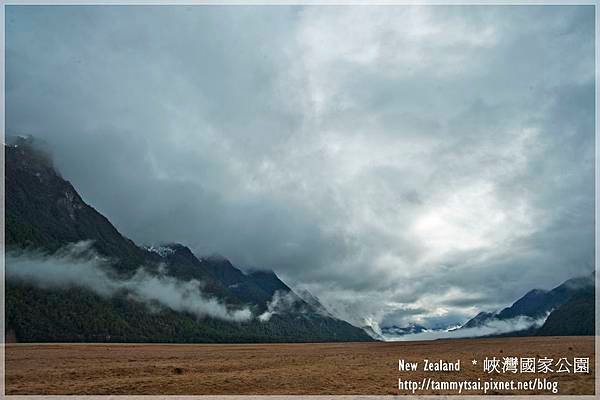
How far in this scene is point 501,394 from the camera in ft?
115

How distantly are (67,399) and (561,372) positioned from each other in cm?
4181

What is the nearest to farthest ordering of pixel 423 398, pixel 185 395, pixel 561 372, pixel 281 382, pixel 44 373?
pixel 423 398
pixel 185 395
pixel 561 372
pixel 281 382
pixel 44 373

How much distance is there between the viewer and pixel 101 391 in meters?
39.9

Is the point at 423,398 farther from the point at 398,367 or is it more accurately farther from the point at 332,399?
the point at 398,367

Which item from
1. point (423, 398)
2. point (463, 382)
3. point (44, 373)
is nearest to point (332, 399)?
point (423, 398)

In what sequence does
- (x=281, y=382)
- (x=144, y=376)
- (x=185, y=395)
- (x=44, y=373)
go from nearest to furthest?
(x=185, y=395) < (x=281, y=382) < (x=144, y=376) < (x=44, y=373)

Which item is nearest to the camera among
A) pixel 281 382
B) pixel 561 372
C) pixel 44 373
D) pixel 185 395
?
pixel 185 395

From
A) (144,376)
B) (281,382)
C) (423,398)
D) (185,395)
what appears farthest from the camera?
(144,376)

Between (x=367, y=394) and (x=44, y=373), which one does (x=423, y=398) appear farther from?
(x=44, y=373)

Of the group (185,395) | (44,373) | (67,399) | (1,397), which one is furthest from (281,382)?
(44,373)

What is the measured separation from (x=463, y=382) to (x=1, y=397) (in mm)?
38344

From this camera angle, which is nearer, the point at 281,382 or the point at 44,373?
the point at 281,382

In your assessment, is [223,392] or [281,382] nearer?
[223,392]

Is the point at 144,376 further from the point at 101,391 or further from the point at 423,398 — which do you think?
the point at 423,398
